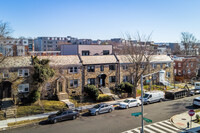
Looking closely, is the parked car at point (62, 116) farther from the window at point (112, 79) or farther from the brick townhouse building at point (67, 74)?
the window at point (112, 79)

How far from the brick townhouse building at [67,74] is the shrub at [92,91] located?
6.63 ft

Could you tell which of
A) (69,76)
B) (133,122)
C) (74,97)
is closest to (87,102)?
(74,97)

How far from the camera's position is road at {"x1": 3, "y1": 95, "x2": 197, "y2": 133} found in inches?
893

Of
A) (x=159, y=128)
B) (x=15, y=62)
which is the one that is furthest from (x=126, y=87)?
(x=15, y=62)

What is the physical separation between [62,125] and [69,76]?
1434 centimetres

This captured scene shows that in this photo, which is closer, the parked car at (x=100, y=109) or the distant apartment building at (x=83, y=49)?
the parked car at (x=100, y=109)

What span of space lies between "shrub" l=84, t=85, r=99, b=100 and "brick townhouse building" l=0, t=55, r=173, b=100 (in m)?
2.02

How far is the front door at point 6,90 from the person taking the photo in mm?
31625

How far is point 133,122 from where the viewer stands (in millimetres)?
25203

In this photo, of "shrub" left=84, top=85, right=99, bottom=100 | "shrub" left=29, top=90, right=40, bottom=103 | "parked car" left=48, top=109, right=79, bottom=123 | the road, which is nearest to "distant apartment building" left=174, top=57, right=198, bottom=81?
the road

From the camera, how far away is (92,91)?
3581cm

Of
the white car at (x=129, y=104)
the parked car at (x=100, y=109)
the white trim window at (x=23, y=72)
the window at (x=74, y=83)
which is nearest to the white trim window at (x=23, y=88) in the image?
the white trim window at (x=23, y=72)

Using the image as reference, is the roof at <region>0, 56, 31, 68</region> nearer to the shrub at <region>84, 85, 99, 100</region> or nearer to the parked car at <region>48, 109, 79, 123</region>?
the shrub at <region>84, 85, 99, 100</region>

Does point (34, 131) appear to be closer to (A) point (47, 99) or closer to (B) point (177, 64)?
(A) point (47, 99)
